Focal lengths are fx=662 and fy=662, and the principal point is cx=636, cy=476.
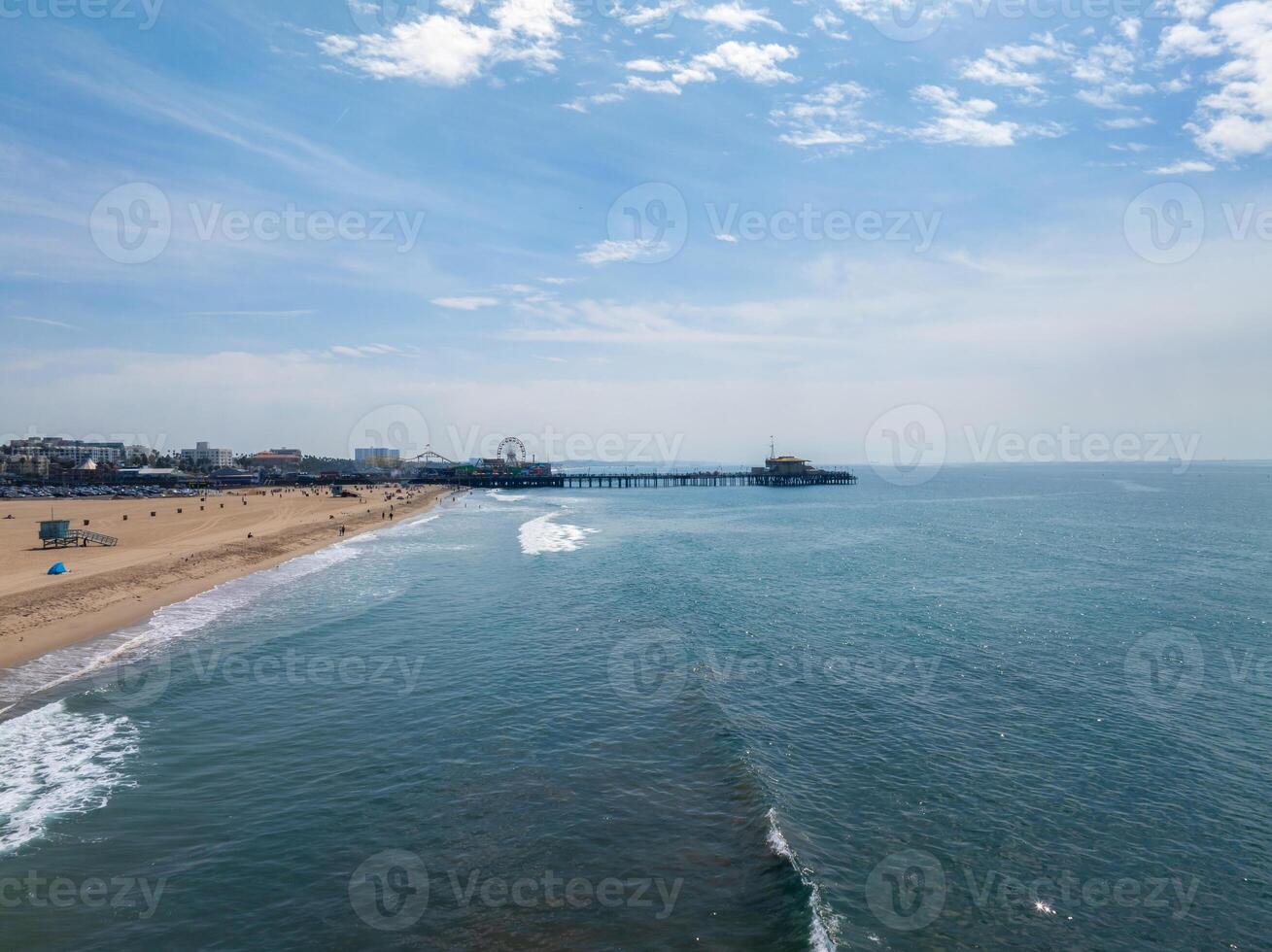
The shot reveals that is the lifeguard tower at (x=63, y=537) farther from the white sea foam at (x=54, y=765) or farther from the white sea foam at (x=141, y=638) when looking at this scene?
the white sea foam at (x=54, y=765)

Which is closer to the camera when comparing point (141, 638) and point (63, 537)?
point (141, 638)

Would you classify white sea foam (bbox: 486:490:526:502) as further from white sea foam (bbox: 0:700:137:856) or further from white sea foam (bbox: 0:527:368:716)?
white sea foam (bbox: 0:700:137:856)

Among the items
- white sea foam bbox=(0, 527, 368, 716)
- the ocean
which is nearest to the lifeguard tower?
white sea foam bbox=(0, 527, 368, 716)

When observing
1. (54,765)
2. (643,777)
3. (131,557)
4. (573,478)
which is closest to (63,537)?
(131,557)

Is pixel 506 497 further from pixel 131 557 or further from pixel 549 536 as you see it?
pixel 131 557

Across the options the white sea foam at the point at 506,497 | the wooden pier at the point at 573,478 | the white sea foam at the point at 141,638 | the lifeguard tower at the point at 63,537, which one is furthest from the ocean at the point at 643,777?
the wooden pier at the point at 573,478

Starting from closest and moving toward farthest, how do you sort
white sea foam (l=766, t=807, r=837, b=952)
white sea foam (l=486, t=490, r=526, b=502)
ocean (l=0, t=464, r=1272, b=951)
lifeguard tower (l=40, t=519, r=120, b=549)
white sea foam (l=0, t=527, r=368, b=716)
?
white sea foam (l=766, t=807, r=837, b=952), ocean (l=0, t=464, r=1272, b=951), white sea foam (l=0, t=527, r=368, b=716), lifeguard tower (l=40, t=519, r=120, b=549), white sea foam (l=486, t=490, r=526, b=502)

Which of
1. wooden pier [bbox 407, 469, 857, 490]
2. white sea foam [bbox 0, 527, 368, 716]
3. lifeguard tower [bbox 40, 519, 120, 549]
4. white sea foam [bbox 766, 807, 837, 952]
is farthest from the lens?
wooden pier [bbox 407, 469, 857, 490]

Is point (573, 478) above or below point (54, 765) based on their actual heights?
above
